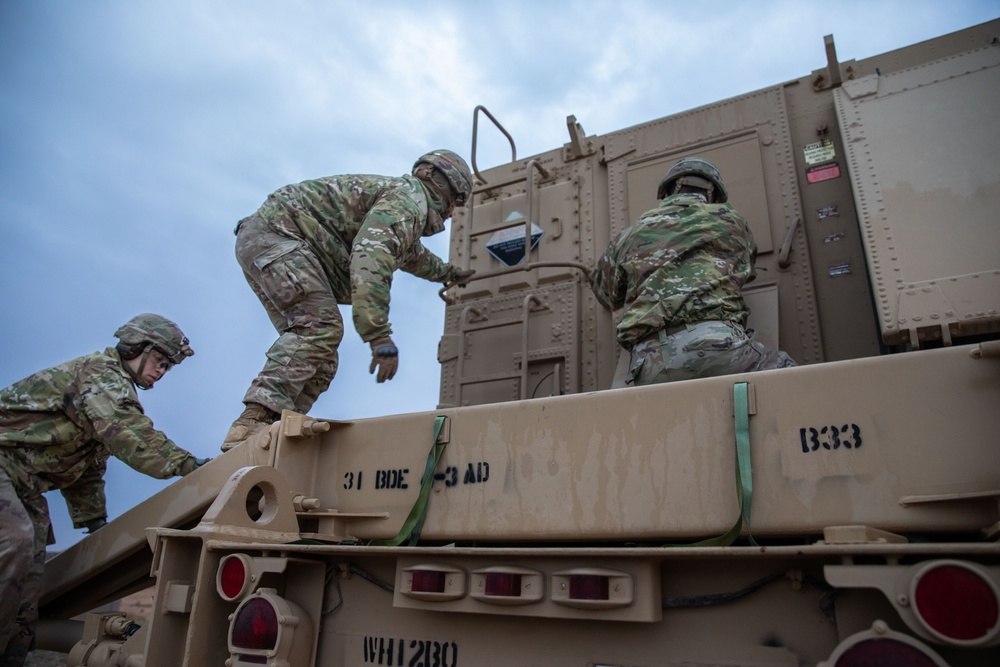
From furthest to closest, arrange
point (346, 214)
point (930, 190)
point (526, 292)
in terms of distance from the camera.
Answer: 1. point (526, 292)
2. point (346, 214)
3. point (930, 190)

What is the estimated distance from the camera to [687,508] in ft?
5.61

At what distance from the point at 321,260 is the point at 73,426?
4.68 feet

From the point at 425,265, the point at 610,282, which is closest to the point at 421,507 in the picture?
the point at 610,282

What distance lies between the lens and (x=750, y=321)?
3.43m

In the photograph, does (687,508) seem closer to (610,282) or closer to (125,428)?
(610,282)

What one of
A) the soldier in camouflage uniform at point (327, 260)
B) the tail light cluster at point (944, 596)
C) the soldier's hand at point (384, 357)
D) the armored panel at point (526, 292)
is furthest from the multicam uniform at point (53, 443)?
the tail light cluster at point (944, 596)

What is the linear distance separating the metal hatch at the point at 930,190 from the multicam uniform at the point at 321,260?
6.95 ft

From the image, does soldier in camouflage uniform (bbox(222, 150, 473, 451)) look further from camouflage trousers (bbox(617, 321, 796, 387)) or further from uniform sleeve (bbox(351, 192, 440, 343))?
camouflage trousers (bbox(617, 321, 796, 387))

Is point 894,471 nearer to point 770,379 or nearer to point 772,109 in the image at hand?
point 770,379

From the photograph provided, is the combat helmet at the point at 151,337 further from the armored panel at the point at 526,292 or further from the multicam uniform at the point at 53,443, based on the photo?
the armored panel at the point at 526,292

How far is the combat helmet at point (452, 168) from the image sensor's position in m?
3.94

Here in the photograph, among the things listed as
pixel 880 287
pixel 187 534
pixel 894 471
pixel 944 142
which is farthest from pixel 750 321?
pixel 187 534

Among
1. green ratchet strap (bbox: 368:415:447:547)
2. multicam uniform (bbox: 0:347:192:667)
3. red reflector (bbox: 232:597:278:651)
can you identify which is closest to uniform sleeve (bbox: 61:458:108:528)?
multicam uniform (bbox: 0:347:192:667)

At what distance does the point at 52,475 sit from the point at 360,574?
223cm
